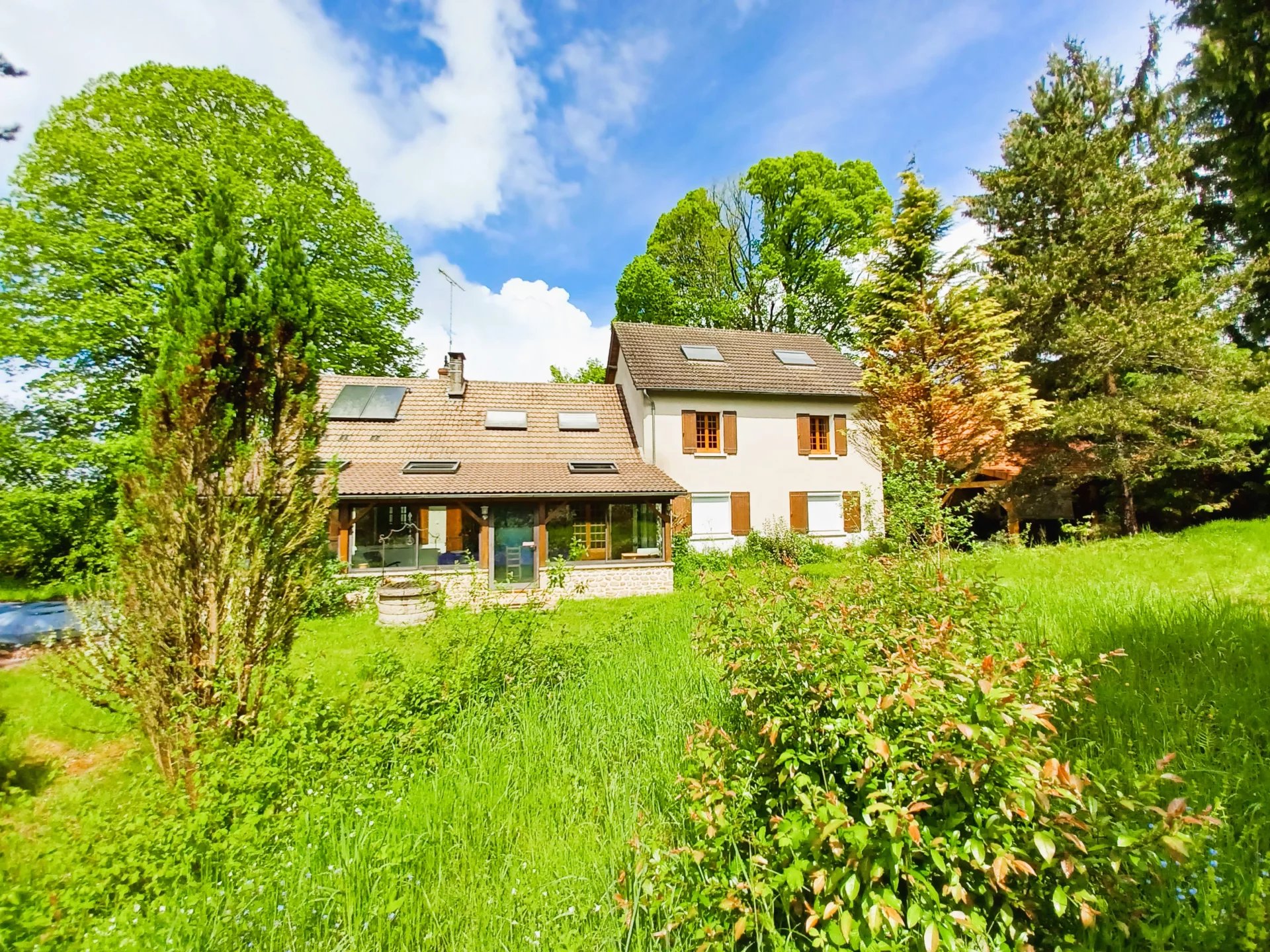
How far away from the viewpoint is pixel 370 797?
10.6ft

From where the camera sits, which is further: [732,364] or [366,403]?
[732,364]

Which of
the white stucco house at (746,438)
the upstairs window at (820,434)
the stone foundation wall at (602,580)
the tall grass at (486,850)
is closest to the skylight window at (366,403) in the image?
the stone foundation wall at (602,580)

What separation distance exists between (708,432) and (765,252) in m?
13.1

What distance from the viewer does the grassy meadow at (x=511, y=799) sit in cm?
241

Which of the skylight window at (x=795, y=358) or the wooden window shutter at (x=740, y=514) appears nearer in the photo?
A: the wooden window shutter at (x=740, y=514)

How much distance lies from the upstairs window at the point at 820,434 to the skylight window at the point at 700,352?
4.15m

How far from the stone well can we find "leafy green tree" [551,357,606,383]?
21.8 meters

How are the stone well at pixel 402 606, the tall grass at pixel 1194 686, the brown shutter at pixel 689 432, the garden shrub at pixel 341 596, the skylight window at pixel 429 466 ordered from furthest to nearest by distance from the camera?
the brown shutter at pixel 689 432 → the skylight window at pixel 429 466 → the garden shrub at pixel 341 596 → the stone well at pixel 402 606 → the tall grass at pixel 1194 686

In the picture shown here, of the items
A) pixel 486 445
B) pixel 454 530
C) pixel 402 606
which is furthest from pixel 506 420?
pixel 402 606

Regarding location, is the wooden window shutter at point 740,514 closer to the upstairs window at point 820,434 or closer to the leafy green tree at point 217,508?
the upstairs window at point 820,434

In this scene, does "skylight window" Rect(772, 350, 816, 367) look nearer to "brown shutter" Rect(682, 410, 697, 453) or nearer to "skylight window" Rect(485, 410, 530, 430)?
"brown shutter" Rect(682, 410, 697, 453)

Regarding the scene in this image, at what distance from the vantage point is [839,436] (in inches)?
735

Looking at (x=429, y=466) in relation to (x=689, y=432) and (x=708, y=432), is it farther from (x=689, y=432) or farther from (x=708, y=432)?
(x=708, y=432)

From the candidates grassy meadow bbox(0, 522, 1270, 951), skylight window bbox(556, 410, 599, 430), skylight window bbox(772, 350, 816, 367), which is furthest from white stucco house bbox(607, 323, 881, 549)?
grassy meadow bbox(0, 522, 1270, 951)
